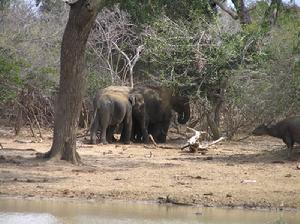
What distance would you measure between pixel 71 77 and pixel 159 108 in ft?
28.9

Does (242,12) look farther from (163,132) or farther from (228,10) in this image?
(163,132)

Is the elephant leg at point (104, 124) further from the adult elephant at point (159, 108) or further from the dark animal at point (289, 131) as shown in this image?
the dark animal at point (289, 131)

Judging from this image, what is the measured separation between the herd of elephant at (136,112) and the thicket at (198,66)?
56 cm

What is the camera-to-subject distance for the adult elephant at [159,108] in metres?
23.0

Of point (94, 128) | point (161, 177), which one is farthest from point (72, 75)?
point (94, 128)

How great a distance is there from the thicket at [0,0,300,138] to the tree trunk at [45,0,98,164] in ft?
12.1

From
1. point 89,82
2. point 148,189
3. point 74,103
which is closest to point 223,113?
point 89,82

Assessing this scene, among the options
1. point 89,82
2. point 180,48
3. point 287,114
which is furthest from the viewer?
point 89,82

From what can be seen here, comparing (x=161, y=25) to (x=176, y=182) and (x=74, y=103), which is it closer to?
(x=74, y=103)

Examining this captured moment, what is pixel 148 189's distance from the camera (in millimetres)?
12586

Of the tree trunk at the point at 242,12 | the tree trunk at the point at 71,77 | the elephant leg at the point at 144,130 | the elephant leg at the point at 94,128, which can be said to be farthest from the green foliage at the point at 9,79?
the tree trunk at the point at 242,12

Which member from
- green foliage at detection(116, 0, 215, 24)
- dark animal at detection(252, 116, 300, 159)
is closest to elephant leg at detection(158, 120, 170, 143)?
green foliage at detection(116, 0, 215, 24)

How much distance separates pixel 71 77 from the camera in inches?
571

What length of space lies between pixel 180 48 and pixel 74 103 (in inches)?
290
